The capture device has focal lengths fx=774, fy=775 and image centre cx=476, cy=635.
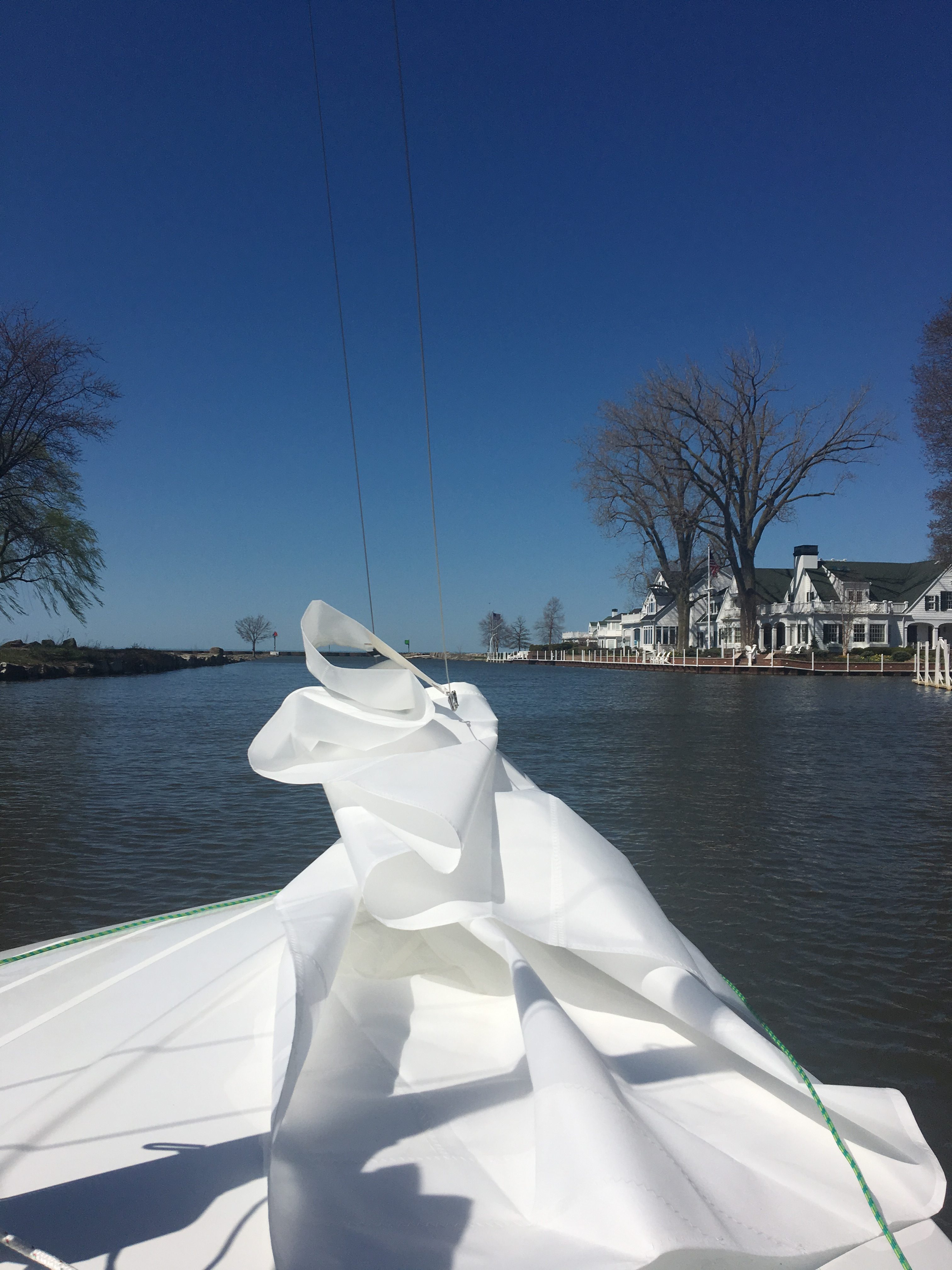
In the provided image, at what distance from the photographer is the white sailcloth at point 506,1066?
1463 mm

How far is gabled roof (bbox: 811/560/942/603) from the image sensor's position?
52.3 metres

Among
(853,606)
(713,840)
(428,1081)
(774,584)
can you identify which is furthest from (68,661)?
(774,584)

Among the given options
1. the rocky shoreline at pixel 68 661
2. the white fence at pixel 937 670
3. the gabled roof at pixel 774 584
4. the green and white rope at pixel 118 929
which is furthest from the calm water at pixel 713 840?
the gabled roof at pixel 774 584

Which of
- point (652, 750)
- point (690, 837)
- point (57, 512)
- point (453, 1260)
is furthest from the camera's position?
point (57, 512)

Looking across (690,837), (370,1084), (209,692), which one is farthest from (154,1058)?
(209,692)

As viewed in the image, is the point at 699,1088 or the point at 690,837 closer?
the point at 699,1088

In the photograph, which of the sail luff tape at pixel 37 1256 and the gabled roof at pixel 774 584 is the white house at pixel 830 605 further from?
the sail luff tape at pixel 37 1256

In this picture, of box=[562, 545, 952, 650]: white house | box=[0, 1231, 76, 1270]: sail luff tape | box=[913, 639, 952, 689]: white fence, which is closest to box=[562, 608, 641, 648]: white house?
box=[562, 545, 952, 650]: white house

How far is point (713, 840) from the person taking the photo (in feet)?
23.2

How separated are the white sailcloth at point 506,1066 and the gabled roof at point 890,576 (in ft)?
184

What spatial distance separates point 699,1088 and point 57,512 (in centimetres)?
3265

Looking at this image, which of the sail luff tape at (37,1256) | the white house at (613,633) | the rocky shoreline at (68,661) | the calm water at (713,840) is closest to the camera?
the sail luff tape at (37,1256)

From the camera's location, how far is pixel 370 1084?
190cm

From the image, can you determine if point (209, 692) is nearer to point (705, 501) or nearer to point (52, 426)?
point (52, 426)
